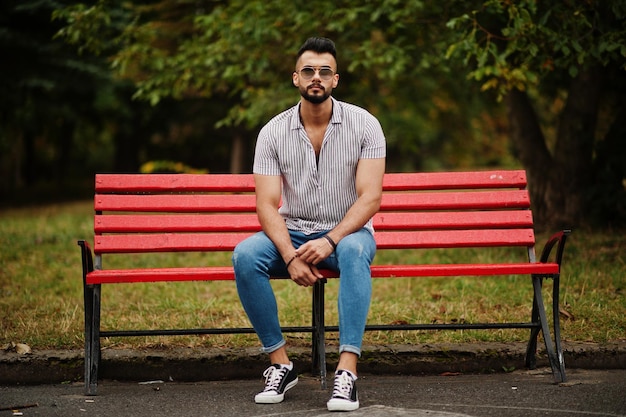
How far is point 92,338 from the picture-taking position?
14.1 feet

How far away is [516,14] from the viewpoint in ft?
20.6

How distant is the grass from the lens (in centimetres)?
497

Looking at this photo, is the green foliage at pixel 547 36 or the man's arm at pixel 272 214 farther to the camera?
the green foliage at pixel 547 36

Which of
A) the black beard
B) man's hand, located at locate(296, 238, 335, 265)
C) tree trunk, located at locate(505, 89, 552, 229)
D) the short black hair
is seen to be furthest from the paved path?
tree trunk, located at locate(505, 89, 552, 229)

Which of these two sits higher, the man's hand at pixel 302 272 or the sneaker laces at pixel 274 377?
the man's hand at pixel 302 272

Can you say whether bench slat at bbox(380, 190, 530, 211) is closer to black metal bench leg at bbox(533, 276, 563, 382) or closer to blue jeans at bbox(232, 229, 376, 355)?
black metal bench leg at bbox(533, 276, 563, 382)

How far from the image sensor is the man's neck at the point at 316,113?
4.38 m

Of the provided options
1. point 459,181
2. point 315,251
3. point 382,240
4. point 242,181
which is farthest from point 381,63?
point 315,251

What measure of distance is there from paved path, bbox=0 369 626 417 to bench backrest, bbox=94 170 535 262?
0.79m

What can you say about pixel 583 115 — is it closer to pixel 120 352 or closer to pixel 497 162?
pixel 120 352

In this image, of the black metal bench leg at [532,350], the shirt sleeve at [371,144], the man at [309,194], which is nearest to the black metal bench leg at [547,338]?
the black metal bench leg at [532,350]

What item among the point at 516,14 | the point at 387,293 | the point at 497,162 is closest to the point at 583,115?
the point at 516,14

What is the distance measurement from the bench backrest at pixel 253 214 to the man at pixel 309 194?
524mm

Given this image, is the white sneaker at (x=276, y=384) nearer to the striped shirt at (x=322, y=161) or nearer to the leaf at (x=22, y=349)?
the striped shirt at (x=322, y=161)
